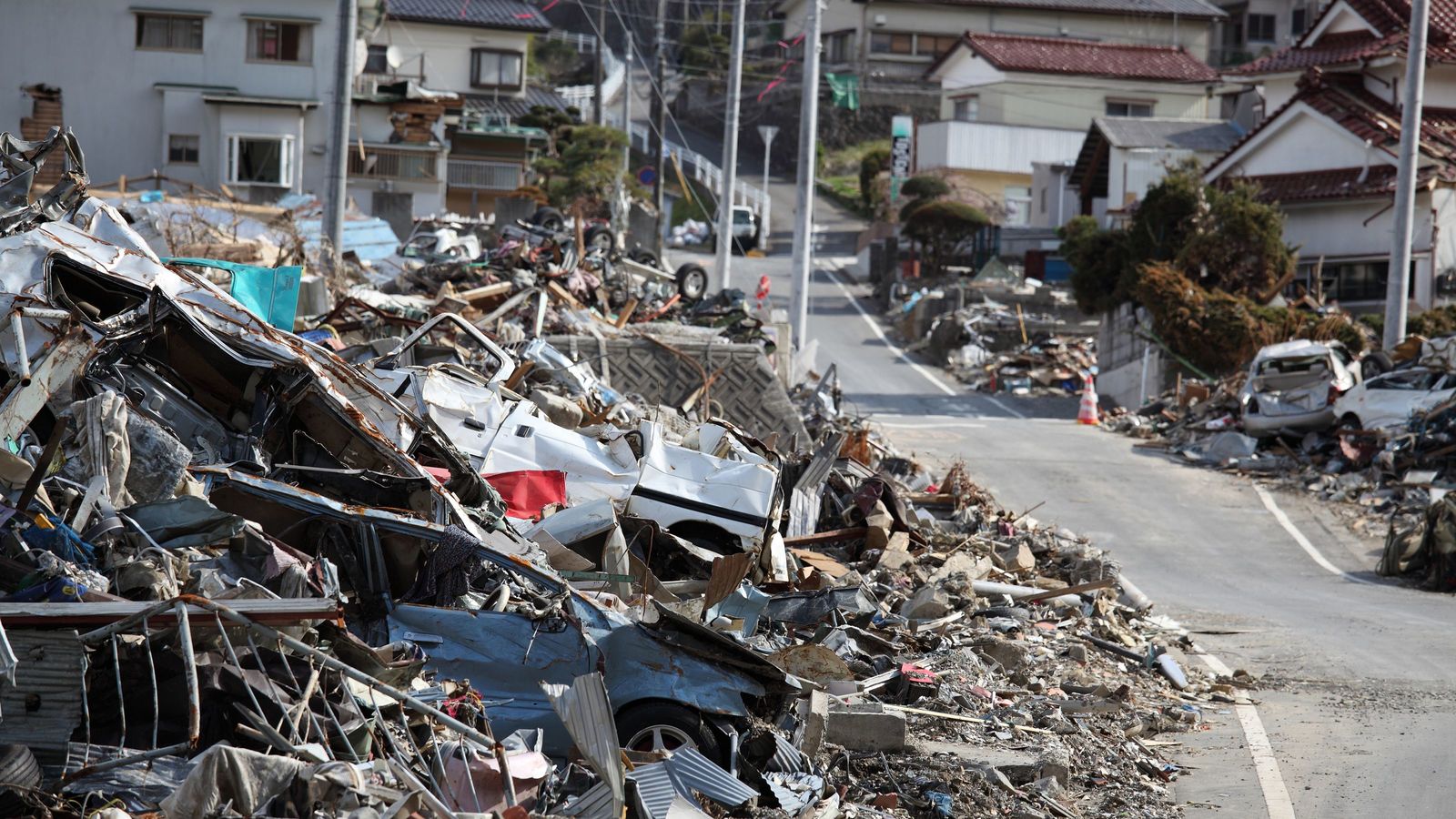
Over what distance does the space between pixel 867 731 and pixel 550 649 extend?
1907 millimetres

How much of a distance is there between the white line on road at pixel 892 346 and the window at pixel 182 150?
18.0m

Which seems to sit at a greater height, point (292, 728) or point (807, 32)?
point (807, 32)

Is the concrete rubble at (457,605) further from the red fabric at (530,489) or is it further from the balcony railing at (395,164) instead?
the balcony railing at (395,164)

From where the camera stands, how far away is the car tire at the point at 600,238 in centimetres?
2605

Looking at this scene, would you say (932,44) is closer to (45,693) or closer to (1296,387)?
(1296,387)

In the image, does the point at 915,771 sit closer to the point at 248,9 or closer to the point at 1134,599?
the point at 1134,599

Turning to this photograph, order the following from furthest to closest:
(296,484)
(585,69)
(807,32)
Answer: (585,69) → (807,32) → (296,484)

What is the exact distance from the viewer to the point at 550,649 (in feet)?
24.5

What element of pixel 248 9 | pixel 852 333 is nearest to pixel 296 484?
pixel 248 9

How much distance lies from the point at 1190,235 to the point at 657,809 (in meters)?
27.6

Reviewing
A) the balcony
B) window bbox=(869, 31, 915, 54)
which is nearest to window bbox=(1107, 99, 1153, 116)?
window bbox=(869, 31, 915, 54)

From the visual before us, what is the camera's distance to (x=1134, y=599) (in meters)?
13.6

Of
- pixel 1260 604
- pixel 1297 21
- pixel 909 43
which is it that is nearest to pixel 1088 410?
pixel 1260 604

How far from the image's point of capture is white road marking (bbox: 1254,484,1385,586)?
16.1 m
